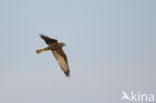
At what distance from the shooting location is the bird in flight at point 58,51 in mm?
31578

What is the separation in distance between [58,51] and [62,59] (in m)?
0.68

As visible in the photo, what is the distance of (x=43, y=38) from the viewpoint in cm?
3117

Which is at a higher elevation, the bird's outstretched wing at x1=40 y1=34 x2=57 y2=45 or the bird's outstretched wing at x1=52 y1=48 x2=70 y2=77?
the bird's outstretched wing at x1=40 y1=34 x2=57 y2=45

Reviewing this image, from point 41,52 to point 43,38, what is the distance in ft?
3.76

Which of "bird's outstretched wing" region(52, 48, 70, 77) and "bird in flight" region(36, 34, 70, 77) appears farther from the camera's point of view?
"bird's outstretched wing" region(52, 48, 70, 77)

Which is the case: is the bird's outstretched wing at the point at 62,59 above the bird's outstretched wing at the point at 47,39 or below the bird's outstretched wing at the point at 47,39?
below

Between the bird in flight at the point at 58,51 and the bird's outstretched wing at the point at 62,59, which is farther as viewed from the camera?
the bird's outstretched wing at the point at 62,59

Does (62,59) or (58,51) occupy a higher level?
(58,51)

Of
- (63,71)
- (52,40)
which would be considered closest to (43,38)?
(52,40)

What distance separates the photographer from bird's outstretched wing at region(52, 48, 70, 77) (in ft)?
105

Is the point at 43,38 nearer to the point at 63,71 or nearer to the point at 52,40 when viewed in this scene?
the point at 52,40

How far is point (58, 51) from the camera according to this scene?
32062mm

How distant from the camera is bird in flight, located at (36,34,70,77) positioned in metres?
31.6

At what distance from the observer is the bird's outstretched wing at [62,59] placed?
32094 mm
